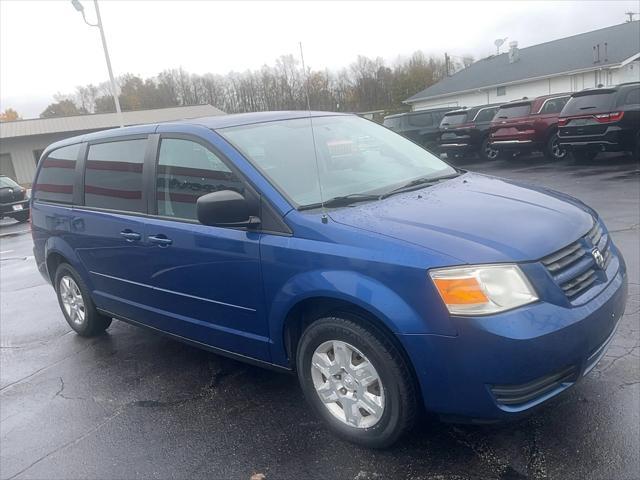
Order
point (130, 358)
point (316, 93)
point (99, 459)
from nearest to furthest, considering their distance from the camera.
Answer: point (99, 459), point (130, 358), point (316, 93)

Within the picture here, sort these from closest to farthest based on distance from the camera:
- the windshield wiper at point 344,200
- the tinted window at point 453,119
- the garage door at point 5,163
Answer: the windshield wiper at point 344,200, the tinted window at point 453,119, the garage door at point 5,163

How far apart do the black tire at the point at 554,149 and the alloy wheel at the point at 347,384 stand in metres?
14.0

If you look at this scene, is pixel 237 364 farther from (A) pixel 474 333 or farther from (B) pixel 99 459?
(A) pixel 474 333

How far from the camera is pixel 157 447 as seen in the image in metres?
3.46

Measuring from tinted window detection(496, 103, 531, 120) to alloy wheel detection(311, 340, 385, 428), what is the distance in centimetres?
1493

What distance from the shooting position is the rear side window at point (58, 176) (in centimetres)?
518

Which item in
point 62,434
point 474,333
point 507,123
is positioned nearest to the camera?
point 474,333

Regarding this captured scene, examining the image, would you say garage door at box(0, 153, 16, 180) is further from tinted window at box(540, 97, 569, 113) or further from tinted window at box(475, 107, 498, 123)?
tinted window at box(540, 97, 569, 113)

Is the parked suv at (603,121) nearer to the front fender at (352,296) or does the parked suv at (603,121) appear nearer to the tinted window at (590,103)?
the tinted window at (590,103)

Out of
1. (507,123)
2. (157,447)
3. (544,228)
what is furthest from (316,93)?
Answer: (507,123)

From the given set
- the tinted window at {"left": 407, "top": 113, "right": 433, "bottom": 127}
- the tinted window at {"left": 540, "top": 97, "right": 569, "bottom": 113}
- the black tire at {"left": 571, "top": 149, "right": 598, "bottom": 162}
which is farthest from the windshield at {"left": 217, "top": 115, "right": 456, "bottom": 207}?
the tinted window at {"left": 407, "top": 113, "right": 433, "bottom": 127}

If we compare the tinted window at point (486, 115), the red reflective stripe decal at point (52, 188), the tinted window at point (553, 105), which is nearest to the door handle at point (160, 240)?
the red reflective stripe decal at point (52, 188)

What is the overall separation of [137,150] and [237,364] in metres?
1.80

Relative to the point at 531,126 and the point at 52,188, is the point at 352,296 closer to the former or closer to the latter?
the point at 52,188
